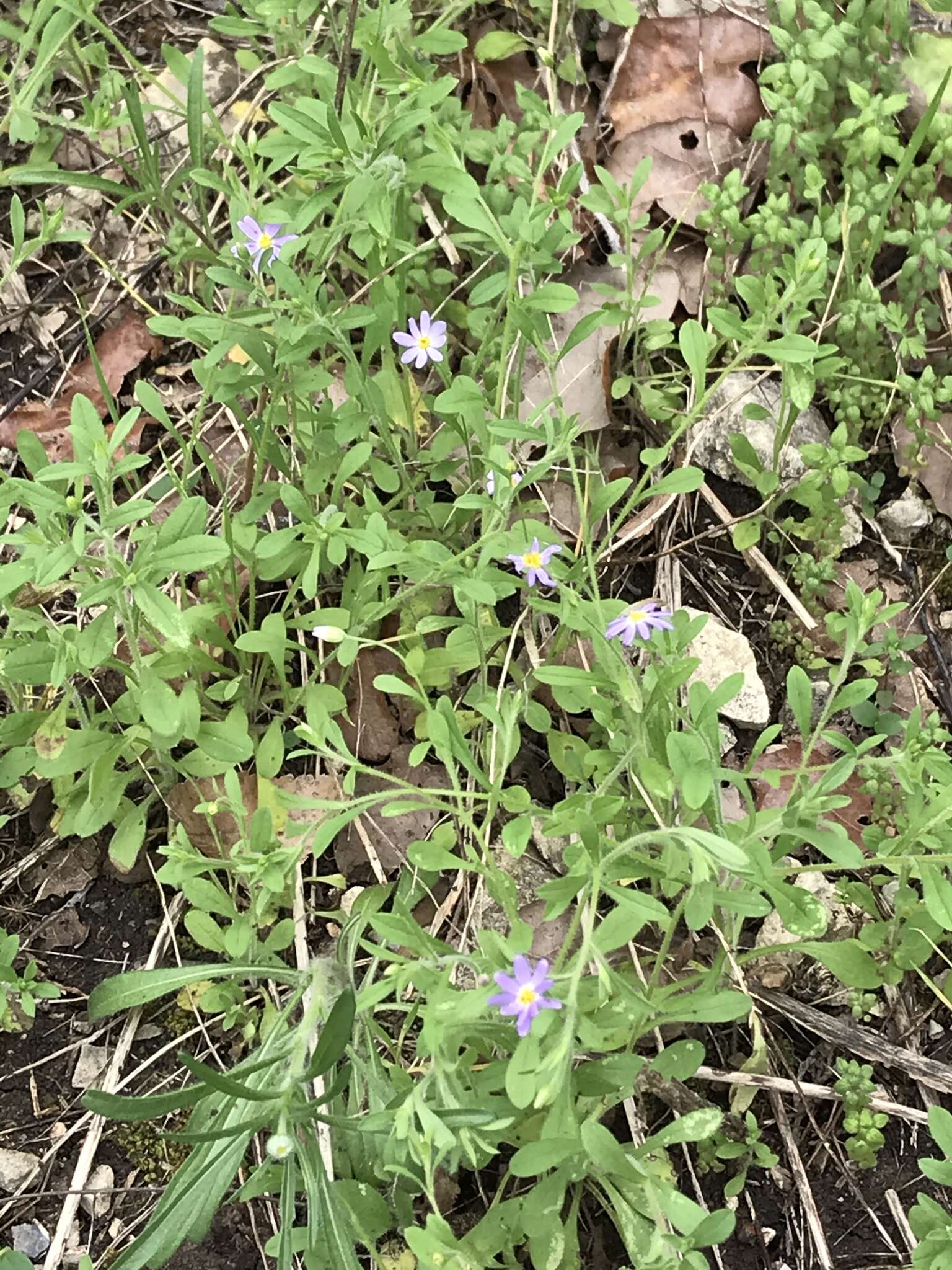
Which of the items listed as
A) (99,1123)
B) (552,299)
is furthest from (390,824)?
(552,299)

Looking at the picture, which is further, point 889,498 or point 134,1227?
point 889,498

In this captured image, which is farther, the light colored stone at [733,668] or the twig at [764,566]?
the twig at [764,566]

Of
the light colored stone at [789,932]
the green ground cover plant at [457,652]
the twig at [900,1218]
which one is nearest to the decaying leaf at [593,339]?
the green ground cover plant at [457,652]

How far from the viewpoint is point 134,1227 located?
97.0 inches

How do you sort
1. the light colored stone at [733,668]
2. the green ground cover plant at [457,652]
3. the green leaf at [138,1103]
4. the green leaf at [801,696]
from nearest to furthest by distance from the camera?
the green leaf at [138,1103]
the green ground cover plant at [457,652]
the green leaf at [801,696]
the light colored stone at [733,668]

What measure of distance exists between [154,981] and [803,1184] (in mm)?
1405

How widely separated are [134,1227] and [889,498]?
8.34 ft

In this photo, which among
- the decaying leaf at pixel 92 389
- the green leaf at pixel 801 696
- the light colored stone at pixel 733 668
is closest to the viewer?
the green leaf at pixel 801 696

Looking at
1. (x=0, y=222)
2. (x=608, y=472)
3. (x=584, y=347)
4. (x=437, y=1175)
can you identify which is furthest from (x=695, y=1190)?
(x=0, y=222)

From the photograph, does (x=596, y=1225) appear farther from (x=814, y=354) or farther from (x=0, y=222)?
(x=0, y=222)

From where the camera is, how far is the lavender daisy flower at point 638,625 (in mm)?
2180

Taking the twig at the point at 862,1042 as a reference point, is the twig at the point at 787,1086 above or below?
below

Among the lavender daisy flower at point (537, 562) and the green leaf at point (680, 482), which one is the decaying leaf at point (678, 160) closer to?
the green leaf at point (680, 482)

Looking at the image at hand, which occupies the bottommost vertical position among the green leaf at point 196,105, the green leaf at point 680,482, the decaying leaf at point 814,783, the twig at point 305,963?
the twig at point 305,963
